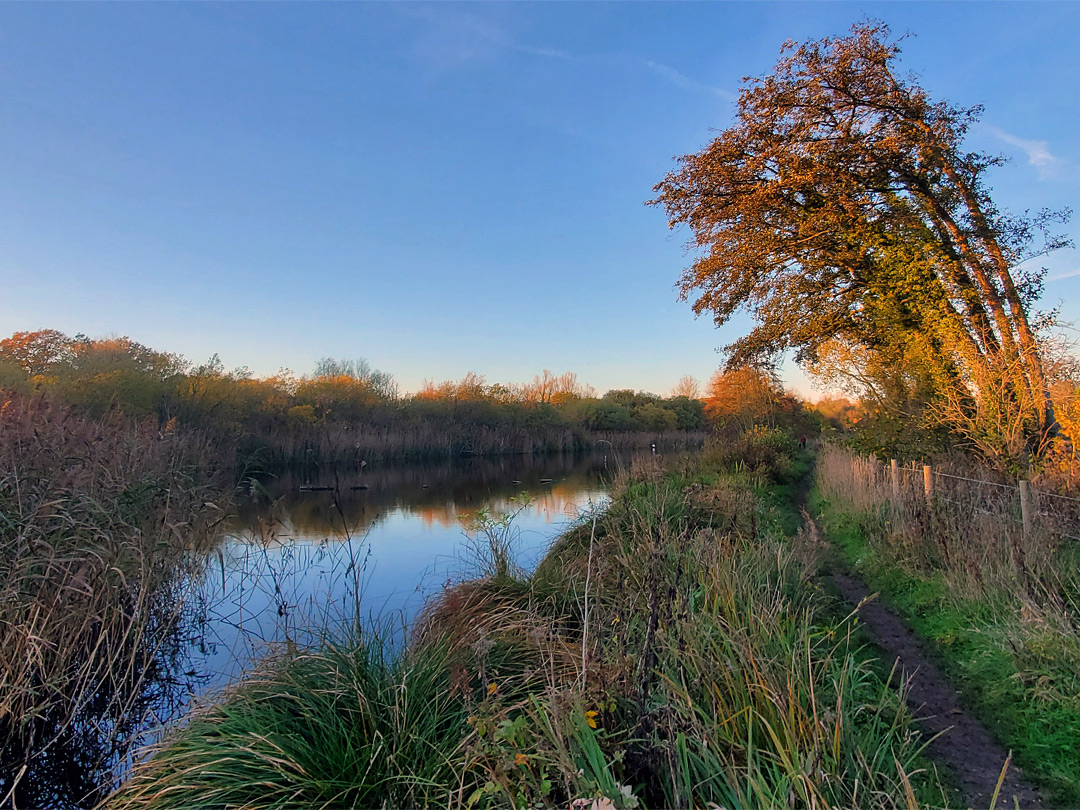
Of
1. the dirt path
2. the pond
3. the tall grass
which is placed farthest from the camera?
the pond

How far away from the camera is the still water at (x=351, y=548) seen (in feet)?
18.9

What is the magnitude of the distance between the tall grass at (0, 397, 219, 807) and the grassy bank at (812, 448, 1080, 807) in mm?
5462

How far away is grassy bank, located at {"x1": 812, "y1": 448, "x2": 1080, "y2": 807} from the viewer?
3588 mm

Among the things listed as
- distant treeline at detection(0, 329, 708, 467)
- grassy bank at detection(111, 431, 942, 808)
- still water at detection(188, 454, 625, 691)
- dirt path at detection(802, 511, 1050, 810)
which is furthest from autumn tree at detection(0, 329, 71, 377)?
dirt path at detection(802, 511, 1050, 810)

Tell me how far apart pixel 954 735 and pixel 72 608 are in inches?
244

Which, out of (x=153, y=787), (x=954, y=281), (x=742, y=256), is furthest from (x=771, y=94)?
(x=153, y=787)

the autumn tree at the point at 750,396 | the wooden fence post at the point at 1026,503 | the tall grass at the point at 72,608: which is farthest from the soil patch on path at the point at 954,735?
the autumn tree at the point at 750,396

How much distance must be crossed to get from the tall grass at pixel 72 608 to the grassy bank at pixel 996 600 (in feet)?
17.9

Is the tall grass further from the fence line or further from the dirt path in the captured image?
the fence line

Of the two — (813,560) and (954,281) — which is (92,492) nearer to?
(813,560)

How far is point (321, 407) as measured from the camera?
126 ft

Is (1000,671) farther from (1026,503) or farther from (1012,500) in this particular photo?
(1012,500)

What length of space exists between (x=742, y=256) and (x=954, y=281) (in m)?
4.31

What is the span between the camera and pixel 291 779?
2.55 metres
